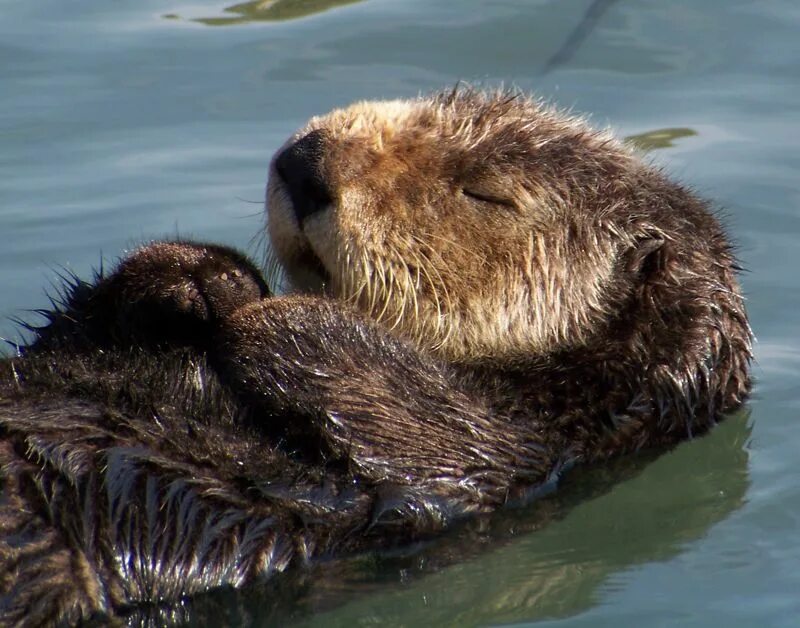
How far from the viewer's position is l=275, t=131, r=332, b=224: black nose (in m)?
4.69

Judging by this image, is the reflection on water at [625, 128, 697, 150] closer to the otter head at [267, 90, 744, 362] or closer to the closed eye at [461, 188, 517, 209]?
the otter head at [267, 90, 744, 362]

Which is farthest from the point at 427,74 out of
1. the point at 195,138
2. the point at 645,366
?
the point at 645,366

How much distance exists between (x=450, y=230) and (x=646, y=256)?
687 millimetres

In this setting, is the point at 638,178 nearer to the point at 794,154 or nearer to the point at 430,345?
the point at 430,345

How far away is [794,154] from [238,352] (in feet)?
12.7

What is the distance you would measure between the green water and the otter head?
0.62 metres

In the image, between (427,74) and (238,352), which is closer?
(238,352)

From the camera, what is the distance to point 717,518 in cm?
472

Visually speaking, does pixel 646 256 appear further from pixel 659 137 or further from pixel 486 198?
pixel 659 137

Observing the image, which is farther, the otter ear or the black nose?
the otter ear

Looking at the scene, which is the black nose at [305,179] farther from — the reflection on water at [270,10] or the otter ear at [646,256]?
the reflection on water at [270,10]

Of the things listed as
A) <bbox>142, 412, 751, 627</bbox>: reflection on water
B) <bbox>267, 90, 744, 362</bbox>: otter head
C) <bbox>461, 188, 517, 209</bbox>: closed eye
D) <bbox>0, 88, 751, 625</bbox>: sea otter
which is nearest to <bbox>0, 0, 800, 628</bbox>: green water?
<bbox>142, 412, 751, 627</bbox>: reflection on water

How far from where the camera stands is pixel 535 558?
4473mm

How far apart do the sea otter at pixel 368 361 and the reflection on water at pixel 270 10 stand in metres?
3.46
